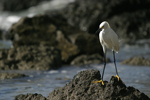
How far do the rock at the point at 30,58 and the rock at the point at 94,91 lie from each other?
4.19 m

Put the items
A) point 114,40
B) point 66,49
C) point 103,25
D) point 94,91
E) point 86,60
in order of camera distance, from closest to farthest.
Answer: point 94,91
point 103,25
point 114,40
point 86,60
point 66,49

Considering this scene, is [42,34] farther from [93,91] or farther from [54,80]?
[93,91]

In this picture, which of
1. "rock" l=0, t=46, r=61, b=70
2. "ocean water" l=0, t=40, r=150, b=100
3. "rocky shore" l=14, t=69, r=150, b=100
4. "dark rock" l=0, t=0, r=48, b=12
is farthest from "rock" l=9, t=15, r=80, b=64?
"dark rock" l=0, t=0, r=48, b=12

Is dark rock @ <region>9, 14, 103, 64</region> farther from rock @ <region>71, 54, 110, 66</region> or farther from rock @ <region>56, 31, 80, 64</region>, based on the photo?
rock @ <region>71, 54, 110, 66</region>

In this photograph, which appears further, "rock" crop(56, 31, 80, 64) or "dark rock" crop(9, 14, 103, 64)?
"dark rock" crop(9, 14, 103, 64)

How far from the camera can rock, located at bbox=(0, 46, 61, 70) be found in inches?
334

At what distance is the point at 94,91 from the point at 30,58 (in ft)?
16.4

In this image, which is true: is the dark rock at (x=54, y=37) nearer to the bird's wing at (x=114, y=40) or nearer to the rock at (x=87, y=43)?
the rock at (x=87, y=43)

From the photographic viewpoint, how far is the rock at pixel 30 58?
27.8 ft

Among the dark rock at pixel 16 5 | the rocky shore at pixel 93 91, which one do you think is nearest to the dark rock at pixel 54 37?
the rocky shore at pixel 93 91

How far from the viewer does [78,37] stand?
10328 millimetres

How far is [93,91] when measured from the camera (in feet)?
13.5

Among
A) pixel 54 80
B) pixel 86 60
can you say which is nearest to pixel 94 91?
pixel 54 80

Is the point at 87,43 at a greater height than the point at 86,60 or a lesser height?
greater
